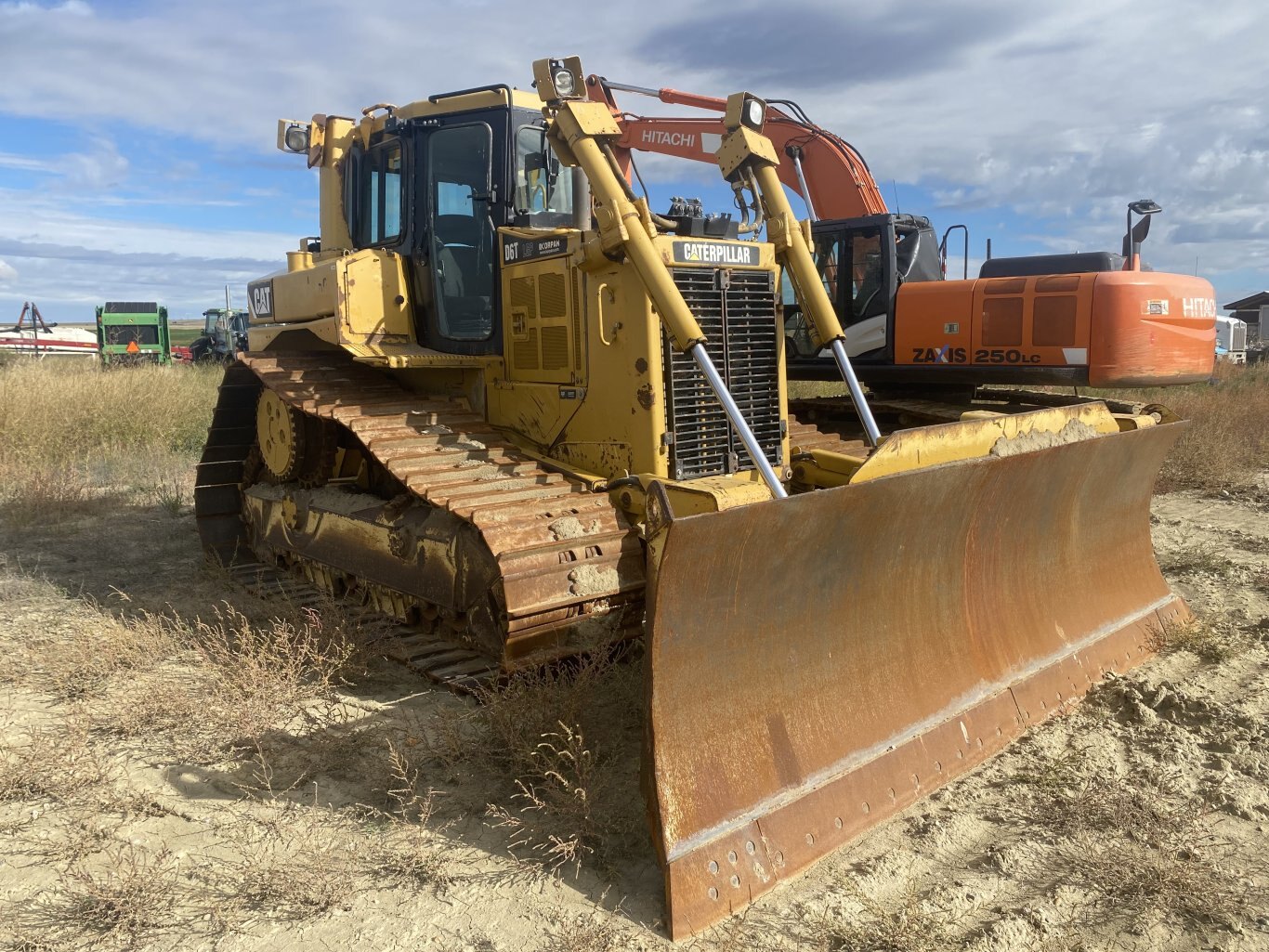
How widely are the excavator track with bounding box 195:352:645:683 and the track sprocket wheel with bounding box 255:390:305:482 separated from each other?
0.04 metres

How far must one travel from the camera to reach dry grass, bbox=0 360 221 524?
973cm

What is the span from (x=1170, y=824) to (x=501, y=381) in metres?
4.00

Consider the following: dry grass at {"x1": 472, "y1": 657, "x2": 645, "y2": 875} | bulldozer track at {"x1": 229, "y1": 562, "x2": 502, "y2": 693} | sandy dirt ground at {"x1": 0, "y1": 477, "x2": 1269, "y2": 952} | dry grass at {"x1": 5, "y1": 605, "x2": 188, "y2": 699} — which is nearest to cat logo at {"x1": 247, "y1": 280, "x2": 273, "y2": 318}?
bulldozer track at {"x1": 229, "y1": 562, "x2": 502, "y2": 693}

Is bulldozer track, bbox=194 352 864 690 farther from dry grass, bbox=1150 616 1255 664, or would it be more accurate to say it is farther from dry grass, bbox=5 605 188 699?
dry grass, bbox=1150 616 1255 664

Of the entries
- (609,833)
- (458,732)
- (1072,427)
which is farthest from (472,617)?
(1072,427)

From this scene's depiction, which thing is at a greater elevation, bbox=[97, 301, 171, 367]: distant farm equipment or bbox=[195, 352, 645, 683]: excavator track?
bbox=[97, 301, 171, 367]: distant farm equipment

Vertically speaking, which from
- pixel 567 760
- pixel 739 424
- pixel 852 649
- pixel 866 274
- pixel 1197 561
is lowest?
pixel 567 760

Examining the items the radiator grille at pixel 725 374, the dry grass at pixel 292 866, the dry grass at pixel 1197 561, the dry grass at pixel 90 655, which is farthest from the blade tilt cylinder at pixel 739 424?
the dry grass at pixel 1197 561

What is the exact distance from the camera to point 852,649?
390 centimetres

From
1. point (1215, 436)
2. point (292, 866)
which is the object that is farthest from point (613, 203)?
point (1215, 436)

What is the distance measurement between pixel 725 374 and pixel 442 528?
5.55 feet

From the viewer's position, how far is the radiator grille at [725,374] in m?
5.17

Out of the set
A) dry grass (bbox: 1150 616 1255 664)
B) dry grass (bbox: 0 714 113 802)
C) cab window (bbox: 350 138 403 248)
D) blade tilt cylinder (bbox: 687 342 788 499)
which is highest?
cab window (bbox: 350 138 403 248)

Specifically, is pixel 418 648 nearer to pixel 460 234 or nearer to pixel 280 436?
pixel 280 436
